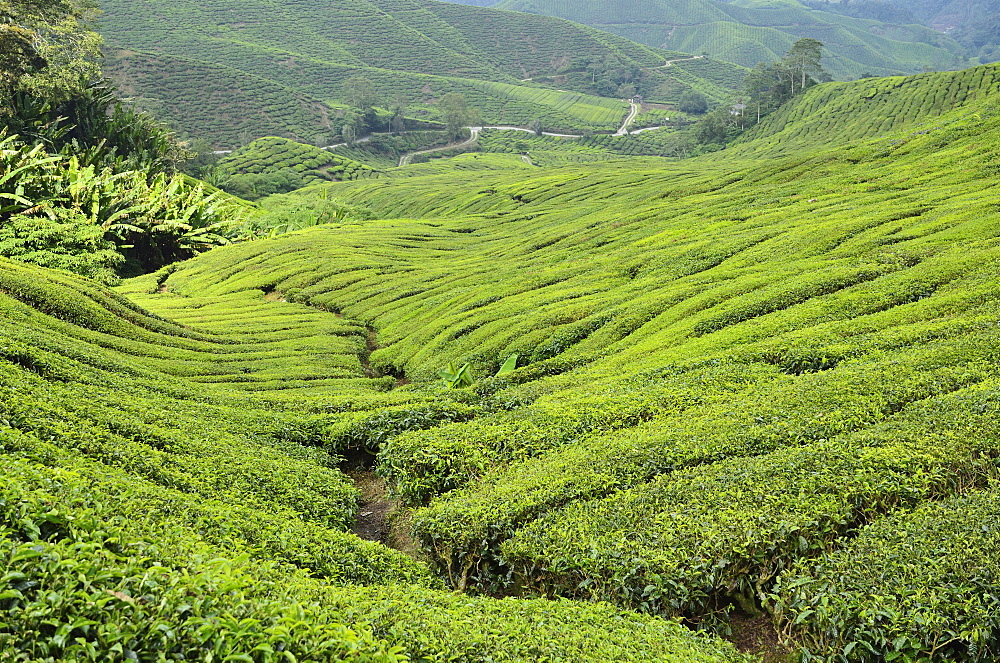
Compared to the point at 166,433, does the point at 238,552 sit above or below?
above

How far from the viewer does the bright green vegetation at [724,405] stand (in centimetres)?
932

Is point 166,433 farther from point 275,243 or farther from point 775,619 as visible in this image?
point 275,243

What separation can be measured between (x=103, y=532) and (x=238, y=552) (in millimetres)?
2035

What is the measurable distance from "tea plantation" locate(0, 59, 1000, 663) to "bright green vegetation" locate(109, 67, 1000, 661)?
0.07 metres

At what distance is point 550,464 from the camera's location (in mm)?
12805

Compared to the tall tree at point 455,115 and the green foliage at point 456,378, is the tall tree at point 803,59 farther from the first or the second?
the green foliage at point 456,378

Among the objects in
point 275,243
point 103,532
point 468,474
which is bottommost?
point 275,243

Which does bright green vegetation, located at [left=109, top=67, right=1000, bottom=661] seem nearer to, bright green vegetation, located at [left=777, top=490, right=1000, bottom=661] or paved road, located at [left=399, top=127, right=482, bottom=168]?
bright green vegetation, located at [left=777, top=490, right=1000, bottom=661]

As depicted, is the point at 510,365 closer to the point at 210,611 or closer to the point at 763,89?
the point at 210,611

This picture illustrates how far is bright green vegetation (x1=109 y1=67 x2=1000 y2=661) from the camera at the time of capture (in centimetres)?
932

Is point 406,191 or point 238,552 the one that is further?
point 406,191

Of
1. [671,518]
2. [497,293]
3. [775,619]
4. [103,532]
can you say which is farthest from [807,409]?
[497,293]

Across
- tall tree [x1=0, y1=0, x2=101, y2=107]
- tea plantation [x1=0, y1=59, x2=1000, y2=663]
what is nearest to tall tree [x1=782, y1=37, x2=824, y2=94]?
tea plantation [x1=0, y1=59, x2=1000, y2=663]

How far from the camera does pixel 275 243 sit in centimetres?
4588
